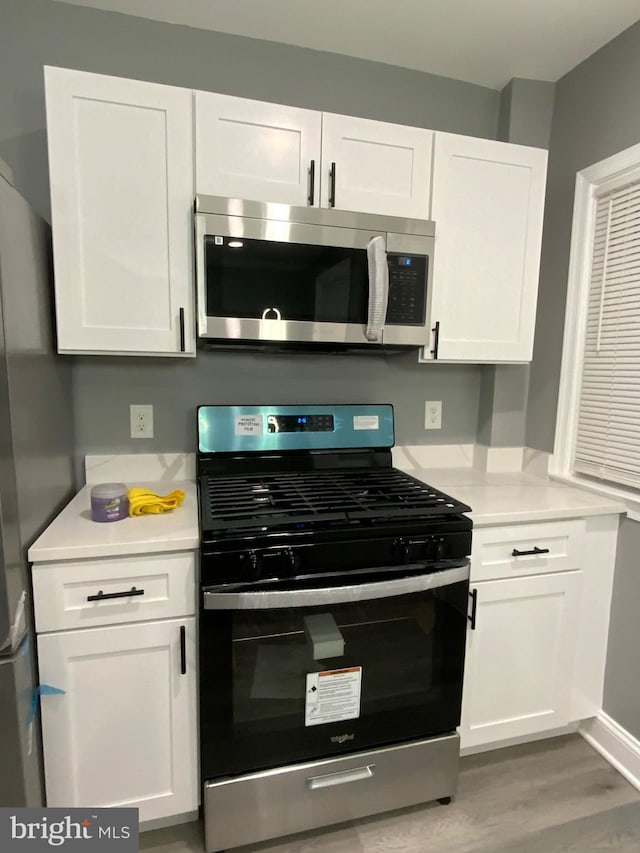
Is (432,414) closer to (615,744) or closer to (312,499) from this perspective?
(312,499)

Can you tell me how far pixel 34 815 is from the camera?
1.17m

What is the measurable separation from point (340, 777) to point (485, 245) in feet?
5.96

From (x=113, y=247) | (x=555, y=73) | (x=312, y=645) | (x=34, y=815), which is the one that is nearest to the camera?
(x=34, y=815)

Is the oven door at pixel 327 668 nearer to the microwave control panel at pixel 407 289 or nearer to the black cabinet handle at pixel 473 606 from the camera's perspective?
the black cabinet handle at pixel 473 606

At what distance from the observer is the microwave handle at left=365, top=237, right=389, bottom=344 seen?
1544mm

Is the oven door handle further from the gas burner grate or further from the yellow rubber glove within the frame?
the yellow rubber glove

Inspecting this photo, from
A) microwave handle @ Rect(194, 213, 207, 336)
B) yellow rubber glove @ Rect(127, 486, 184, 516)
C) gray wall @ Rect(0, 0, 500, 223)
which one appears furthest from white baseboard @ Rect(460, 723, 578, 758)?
gray wall @ Rect(0, 0, 500, 223)

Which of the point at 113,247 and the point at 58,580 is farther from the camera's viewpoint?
the point at 113,247

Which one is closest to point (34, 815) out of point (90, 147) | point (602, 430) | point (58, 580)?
point (58, 580)

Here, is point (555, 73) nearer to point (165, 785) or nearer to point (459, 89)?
point (459, 89)

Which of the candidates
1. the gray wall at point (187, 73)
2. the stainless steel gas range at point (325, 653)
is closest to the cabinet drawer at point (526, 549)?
the stainless steel gas range at point (325, 653)

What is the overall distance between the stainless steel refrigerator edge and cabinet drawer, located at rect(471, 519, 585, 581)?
128cm

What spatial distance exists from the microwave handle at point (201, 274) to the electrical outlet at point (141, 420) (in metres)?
0.48

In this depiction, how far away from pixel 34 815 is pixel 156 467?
103 centimetres
